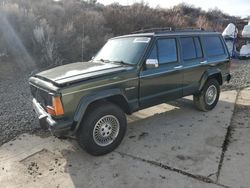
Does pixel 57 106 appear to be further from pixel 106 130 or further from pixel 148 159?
pixel 148 159

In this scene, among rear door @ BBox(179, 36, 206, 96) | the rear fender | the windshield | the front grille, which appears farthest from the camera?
the rear fender

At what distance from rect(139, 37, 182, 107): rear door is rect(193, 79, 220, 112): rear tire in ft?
2.87

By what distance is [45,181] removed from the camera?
12.0ft

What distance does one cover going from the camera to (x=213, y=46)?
19.8 feet

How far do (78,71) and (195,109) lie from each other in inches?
129

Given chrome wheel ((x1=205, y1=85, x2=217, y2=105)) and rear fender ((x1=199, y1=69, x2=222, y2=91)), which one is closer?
rear fender ((x1=199, y1=69, x2=222, y2=91))

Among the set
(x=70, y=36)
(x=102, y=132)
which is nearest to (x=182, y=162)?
(x=102, y=132)

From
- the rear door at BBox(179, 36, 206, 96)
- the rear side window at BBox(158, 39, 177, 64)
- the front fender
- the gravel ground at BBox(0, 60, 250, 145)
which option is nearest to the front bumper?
the front fender

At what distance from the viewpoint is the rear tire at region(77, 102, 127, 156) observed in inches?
158

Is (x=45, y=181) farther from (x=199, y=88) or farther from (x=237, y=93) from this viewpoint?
(x=237, y=93)

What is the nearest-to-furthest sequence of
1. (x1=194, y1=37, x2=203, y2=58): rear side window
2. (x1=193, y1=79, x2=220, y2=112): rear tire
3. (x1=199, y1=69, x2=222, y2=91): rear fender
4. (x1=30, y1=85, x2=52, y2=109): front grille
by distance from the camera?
1. (x1=30, y1=85, x2=52, y2=109): front grille
2. (x1=194, y1=37, x2=203, y2=58): rear side window
3. (x1=199, y1=69, x2=222, y2=91): rear fender
4. (x1=193, y1=79, x2=220, y2=112): rear tire

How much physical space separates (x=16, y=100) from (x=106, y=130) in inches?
137

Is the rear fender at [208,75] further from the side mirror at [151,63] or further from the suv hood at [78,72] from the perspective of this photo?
the suv hood at [78,72]

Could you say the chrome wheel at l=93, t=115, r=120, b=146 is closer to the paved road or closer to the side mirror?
the paved road
